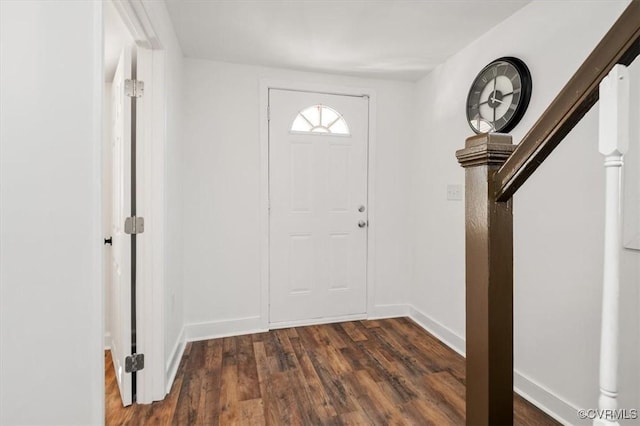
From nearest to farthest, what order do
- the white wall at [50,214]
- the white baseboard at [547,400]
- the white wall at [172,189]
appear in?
1. the white wall at [50,214]
2. the white baseboard at [547,400]
3. the white wall at [172,189]

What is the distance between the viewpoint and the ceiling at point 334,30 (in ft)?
6.29

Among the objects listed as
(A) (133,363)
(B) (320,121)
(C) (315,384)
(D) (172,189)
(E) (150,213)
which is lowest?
(C) (315,384)

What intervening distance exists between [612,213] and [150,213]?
1891mm

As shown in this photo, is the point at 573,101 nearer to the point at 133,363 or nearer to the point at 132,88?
the point at 132,88

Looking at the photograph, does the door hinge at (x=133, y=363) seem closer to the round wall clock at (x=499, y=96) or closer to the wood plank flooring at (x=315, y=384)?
the wood plank flooring at (x=315, y=384)

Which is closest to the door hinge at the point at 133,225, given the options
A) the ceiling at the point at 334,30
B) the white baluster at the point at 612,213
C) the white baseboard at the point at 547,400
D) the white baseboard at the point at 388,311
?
the ceiling at the point at 334,30

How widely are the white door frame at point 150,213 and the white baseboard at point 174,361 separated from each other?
12cm

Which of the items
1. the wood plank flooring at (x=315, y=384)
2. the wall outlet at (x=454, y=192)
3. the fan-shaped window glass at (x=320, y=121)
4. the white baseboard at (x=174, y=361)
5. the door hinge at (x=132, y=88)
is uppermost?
the fan-shaped window glass at (x=320, y=121)

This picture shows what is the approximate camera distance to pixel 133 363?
69.2 inches

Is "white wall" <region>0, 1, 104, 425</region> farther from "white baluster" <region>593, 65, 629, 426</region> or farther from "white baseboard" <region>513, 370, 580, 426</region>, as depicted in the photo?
"white baseboard" <region>513, 370, 580, 426</region>

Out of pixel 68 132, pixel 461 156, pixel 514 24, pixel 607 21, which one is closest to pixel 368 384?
pixel 461 156

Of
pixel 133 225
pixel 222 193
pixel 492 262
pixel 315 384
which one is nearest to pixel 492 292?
pixel 492 262

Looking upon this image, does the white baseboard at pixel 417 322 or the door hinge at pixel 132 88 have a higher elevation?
the door hinge at pixel 132 88

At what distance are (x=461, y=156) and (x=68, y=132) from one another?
1007mm
